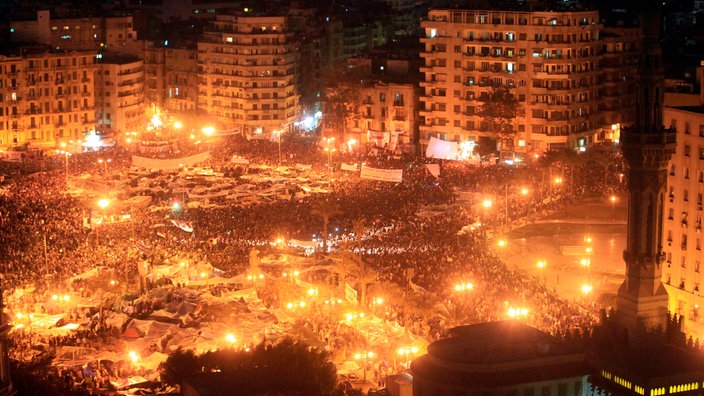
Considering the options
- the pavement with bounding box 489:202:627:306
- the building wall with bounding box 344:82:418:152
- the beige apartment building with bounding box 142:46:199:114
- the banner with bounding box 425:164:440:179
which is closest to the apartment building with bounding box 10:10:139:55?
the beige apartment building with bounding box 142:46:199:114

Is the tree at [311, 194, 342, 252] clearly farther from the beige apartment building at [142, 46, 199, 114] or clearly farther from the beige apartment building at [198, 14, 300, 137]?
the beige apartment building at [142, 46, 199, 114]

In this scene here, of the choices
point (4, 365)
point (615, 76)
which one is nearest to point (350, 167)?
point (615, 76)

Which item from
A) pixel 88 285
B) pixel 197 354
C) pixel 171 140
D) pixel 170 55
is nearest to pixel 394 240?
pixel 88 285

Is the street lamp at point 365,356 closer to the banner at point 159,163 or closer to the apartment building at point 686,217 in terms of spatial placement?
the apartment building at point 686,217

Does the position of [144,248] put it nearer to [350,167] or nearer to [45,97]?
[350,167]

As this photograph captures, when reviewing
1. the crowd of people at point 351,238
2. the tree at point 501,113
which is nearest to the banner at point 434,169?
the crowd of people at point 351,238

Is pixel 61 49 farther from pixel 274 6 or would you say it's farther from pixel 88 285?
pixel 88 285
